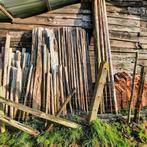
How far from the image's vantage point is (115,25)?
927cm

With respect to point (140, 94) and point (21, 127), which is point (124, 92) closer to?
point (140, 94)

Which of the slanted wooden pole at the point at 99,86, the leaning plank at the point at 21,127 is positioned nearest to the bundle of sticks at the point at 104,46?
the slanted wooden pole at the point at 99,86

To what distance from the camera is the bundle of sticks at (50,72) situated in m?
7.88

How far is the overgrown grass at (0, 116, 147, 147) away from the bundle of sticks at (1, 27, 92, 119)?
39.2 inches

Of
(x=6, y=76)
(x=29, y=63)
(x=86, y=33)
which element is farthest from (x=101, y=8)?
(x=6, y=76)

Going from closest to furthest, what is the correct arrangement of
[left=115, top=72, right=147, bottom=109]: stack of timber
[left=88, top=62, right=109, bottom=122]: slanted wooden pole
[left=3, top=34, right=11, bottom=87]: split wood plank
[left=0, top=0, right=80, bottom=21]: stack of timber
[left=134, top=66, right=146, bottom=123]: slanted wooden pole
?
1. [left=88, top=62, right=109, bottom=122]: slanted wooden pole
2. [left=134, top=66, right=146, bottom=123]: slanted wooden pole
3. [left=0, top=0, right=80, bottom=21]: stack of timber
4. [left=3, top=34, right=11, bottom=87]: split wood plank
5. [left=115, top=72, right=147, bottom=109]: stack of timber

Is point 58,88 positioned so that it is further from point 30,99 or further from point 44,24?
point 44,24

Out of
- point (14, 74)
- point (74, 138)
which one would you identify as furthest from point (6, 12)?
point (74, 138)

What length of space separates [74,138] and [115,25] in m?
3.93

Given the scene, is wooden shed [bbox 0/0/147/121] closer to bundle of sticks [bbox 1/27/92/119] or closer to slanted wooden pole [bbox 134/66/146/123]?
bundle of sticks [bbox 1/27/92/119]

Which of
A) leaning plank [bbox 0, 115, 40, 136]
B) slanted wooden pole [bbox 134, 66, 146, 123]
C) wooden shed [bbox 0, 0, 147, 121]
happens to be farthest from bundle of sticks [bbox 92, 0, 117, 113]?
leaning plank [bbox 0, 115, 40, 136]

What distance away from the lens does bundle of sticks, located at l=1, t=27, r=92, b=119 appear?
7.88 metres

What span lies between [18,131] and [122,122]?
2272 millimetres

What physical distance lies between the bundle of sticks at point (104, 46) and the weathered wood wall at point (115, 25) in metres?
0.32
